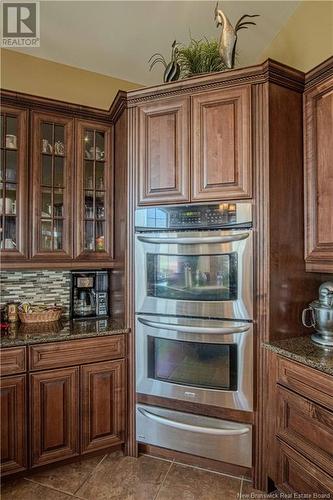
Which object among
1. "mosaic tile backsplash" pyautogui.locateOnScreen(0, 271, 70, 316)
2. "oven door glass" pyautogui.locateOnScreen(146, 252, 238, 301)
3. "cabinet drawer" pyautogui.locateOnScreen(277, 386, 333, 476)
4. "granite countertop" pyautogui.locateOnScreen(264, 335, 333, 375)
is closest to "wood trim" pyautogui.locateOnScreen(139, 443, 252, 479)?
"cabinet drawer" pyautogui.locateOnScreen(277, 386, 333, 476)

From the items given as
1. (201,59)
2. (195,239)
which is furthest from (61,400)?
(201,59)

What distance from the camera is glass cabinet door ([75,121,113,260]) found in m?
2.40

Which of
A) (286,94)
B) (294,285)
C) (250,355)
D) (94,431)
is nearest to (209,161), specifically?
(286,94)

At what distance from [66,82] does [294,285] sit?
2528mm

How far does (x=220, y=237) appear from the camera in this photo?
191cm

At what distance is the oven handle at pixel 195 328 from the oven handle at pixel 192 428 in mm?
597

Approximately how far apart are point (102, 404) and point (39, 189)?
5.25 ft

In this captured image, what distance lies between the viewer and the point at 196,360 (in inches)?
79.5

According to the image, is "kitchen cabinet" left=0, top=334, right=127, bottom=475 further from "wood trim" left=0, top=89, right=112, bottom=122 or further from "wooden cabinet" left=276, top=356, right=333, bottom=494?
"wood trim" left=0, top=89, right=112, bottom=122

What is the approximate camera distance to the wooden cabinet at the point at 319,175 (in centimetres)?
184

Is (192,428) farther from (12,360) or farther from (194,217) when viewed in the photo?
(194,217)

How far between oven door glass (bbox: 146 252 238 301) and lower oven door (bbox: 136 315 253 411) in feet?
0.54

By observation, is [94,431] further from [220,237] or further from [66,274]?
[220,237]

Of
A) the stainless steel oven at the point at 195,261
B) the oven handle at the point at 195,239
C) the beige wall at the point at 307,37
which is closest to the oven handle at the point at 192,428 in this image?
the stainless steel oven at the point at 195,261
